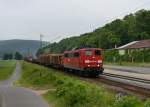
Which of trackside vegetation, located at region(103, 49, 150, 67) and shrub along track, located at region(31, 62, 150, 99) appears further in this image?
trackside vegetation, located at region(103, 49, 150, 67)

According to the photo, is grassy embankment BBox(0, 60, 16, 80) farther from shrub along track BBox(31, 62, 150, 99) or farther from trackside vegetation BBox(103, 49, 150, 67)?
shrub along track BBox(31, 62, 150, 99)

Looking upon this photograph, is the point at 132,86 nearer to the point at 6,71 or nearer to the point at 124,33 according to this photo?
the point at 6,71

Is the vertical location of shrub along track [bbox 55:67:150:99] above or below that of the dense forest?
below

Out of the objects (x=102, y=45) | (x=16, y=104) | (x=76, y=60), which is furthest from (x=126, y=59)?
(x=16, y=104)

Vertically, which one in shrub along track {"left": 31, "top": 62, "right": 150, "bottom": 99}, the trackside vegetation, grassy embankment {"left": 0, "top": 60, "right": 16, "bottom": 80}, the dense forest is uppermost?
the dense forest

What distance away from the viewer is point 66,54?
55.1 m

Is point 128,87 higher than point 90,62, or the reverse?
point 90,62

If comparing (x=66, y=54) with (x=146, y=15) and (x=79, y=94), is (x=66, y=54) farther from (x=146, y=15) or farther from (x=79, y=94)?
(x=146, y=15)

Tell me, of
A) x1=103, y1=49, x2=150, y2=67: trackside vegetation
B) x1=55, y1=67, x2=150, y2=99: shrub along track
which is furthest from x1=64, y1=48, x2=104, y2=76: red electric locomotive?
x1=103, y1=49, x2=150, y2=67: trackside vegetation

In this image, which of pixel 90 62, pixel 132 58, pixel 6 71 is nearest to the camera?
pixel 90 62

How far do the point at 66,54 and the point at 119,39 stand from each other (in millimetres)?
72303

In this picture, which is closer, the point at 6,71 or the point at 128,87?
the point at 128,87

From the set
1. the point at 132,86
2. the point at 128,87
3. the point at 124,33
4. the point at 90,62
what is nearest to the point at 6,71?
the point at 90,62

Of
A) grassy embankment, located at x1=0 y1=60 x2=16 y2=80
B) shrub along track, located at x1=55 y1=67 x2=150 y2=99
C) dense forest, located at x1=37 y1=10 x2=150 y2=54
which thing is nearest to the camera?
shrub along track, located at x1=55 y1=67 x2=150 y2=99
